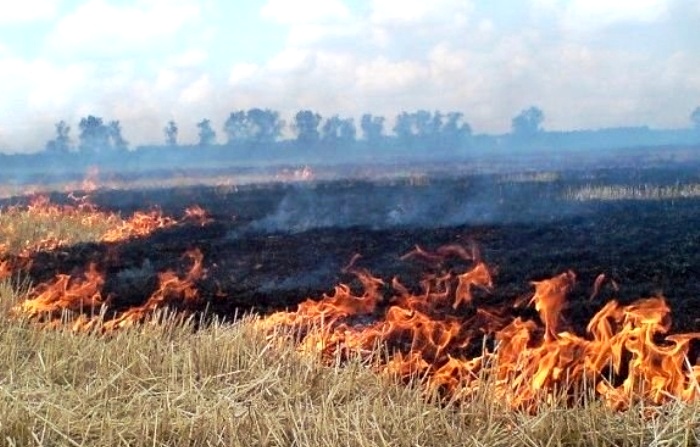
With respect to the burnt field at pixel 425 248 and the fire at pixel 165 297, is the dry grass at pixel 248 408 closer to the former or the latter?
the fire at pixel 165 297

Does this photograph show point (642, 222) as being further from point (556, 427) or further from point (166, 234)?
point (556, 427)

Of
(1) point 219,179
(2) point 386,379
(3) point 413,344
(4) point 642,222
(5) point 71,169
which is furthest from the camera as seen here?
(5) point 71,169

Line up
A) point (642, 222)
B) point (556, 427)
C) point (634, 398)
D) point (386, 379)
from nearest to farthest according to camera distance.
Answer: point (556, 427) < point (634, 398) < point (386, 379) < point (642, 222)

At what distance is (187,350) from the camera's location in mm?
6406

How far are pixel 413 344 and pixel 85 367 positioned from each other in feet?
7.86

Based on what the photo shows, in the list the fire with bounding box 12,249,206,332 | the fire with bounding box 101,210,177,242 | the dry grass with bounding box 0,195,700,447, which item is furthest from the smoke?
the dry grass with bounding box 0,195,700,447

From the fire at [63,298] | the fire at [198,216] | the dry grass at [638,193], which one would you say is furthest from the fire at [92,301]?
the dry grass at [638,193]

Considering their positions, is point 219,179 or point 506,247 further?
point 219,179

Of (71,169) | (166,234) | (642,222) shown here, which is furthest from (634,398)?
(71,169)

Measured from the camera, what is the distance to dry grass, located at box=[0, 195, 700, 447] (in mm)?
4727

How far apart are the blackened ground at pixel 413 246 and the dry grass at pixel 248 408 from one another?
8.34 ft

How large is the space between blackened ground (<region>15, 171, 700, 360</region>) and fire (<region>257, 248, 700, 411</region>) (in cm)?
77

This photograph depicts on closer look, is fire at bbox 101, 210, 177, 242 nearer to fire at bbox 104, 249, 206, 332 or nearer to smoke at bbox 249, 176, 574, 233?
smoke at bbox 249, 176, 574, 233

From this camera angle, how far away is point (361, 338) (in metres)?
7.14
